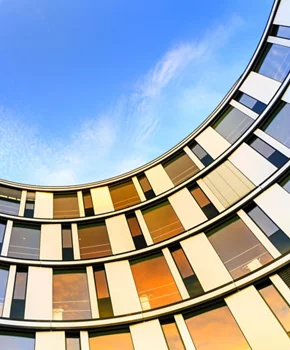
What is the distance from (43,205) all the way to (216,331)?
44.1ft

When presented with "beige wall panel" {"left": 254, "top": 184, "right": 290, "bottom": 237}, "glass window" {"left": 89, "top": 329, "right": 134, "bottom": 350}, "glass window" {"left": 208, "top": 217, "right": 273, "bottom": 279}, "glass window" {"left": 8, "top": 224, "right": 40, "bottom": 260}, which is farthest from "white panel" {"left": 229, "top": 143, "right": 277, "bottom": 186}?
"glass window" {"left": 8, "top": 224, "right": 40, "bottom": 260}

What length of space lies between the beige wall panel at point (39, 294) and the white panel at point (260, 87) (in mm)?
15111

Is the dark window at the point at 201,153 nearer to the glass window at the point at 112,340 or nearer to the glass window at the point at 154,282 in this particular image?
the glass window at the point at 154,282

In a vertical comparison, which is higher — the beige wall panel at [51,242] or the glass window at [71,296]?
the beige wall panel at [51,242]

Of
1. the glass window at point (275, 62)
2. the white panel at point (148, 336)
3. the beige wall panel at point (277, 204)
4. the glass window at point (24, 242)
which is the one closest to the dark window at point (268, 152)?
the beige wall panel at point (277, 204)

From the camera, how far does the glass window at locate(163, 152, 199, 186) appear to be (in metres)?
20.5

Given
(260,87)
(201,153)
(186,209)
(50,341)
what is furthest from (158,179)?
(50,341)

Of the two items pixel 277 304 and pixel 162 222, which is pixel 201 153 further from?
pixel 277 304

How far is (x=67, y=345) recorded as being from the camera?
14391 mm

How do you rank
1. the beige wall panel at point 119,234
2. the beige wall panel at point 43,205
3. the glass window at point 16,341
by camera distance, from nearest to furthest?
the glass window at point 16,341 < the beige wall panel at point 119,234 < the beige wall panel at point 43,205

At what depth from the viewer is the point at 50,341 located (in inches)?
563

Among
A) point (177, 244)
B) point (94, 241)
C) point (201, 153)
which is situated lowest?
point (177, 244)

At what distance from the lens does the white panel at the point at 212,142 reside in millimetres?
19625

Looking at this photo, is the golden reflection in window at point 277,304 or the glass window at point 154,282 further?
the glass window at point 154,282
